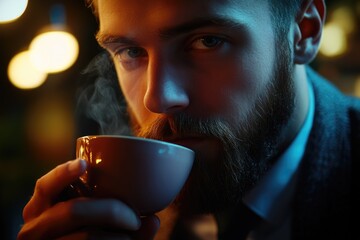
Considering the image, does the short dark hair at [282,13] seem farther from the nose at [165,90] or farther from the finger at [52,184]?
the finger at [52,184]

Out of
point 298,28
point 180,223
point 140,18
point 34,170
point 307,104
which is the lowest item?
point 34,170

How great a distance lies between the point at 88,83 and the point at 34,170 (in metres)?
1.99

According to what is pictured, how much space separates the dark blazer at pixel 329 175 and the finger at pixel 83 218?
0.75 meters

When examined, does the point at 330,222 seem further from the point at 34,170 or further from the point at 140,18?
the point at 34,170

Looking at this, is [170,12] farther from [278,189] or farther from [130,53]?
[278,189]

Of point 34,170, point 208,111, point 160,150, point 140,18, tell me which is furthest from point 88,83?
point 34,170

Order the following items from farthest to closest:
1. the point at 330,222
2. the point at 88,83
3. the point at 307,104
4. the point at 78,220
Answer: the point at 88,83 < the point at 307,104 < the point at 330,222 < the point at 78,220

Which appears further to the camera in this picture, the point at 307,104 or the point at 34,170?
the point at 34,170

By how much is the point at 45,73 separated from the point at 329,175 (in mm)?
2816

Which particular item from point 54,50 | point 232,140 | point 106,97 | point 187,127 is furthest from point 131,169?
point 54,50

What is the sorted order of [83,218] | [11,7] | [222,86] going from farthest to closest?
[11,7] → [222,86] → [83,218]

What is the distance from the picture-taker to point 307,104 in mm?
1762

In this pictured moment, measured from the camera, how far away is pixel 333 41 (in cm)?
300

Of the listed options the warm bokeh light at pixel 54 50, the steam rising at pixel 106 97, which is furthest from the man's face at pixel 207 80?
the warm bokeh light at pixel 54 50
